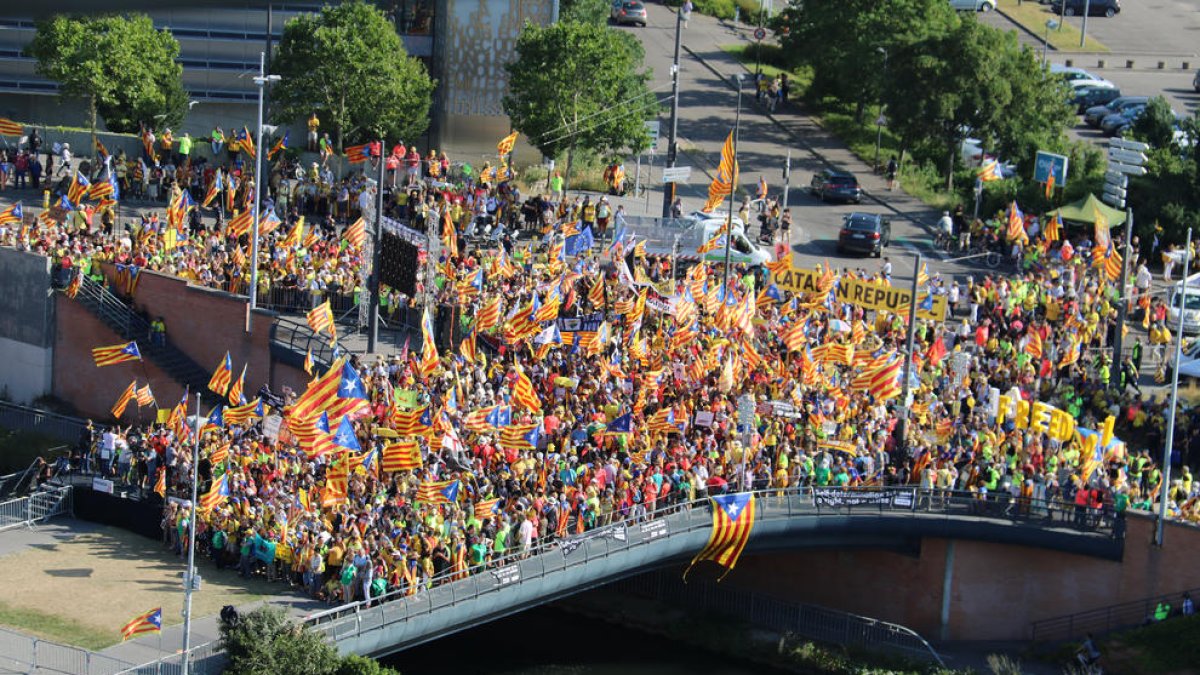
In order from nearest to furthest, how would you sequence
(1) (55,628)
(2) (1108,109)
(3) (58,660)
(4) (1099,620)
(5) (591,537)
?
(3) (58,660)
(1) (55,628)
(5) (591,537)
(4) (1099,620)
(2) (1108,109)

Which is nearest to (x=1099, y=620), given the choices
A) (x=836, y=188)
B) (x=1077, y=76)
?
(x=836, y=188)

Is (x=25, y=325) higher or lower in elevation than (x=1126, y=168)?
lower

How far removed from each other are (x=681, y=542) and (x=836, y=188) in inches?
1163

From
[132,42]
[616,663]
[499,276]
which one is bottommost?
[616,663]

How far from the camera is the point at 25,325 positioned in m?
49.8

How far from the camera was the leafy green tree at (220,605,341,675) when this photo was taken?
90.4ft

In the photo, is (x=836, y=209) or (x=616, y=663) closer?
(x=616, y=663)

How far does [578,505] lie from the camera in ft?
110

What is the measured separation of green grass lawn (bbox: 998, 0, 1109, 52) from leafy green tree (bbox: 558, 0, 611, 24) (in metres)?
26.8

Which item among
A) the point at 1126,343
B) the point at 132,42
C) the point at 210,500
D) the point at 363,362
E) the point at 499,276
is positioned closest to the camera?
the point at 210,500

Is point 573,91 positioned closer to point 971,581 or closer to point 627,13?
point 627,13

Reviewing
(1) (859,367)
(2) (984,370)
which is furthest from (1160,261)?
(1) (859,367)

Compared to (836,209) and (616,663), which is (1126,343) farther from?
(616,663)

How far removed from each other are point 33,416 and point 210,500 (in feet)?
51.7
